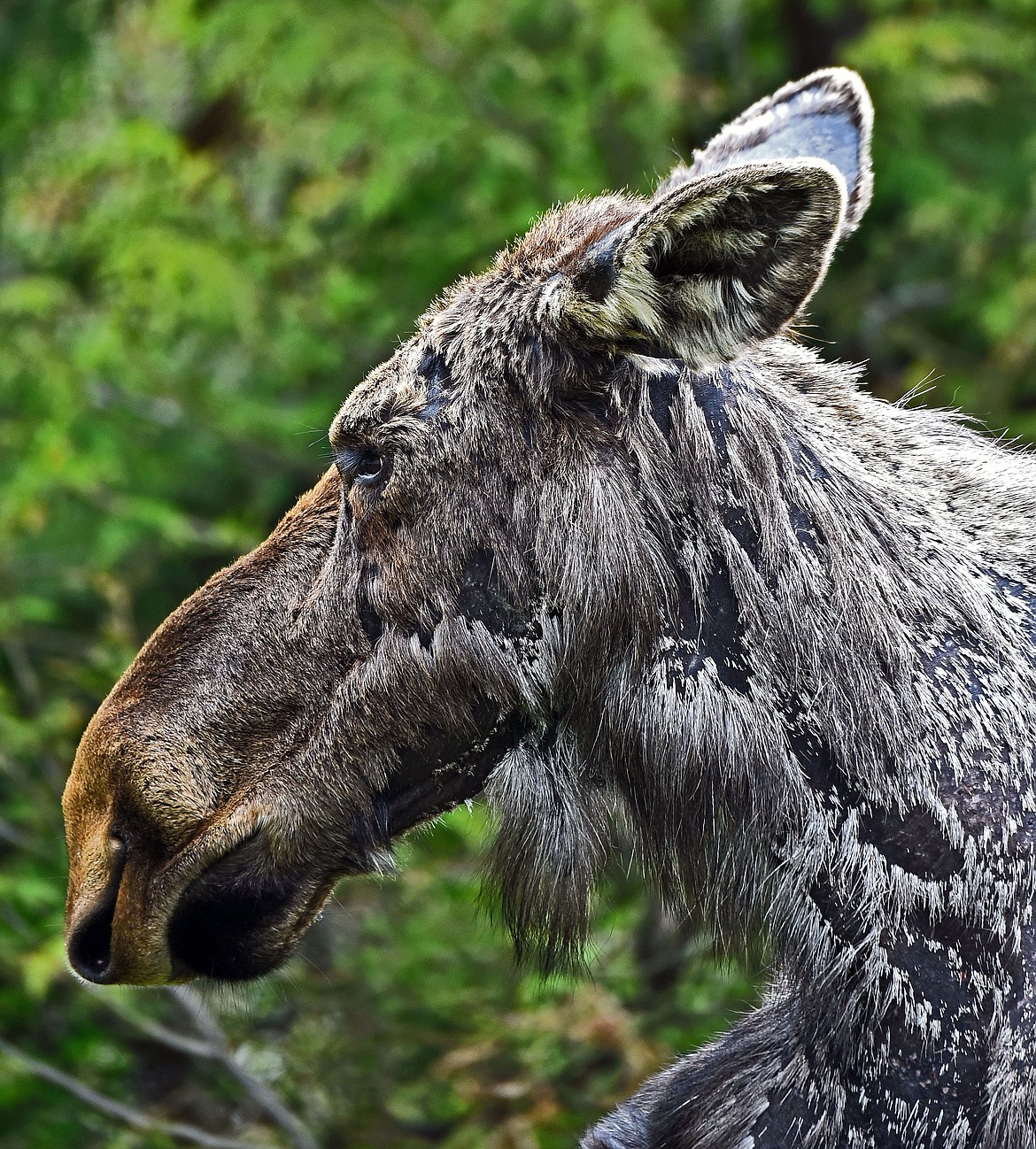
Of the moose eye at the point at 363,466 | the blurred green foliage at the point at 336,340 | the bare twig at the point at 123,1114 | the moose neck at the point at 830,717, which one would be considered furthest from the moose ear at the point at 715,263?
the bare twig at the point at 123,1114

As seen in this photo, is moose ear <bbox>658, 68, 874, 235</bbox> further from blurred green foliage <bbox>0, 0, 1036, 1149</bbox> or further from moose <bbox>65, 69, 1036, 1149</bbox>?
blurred green foliage <bbox>0, 0, 1036, 1149</bbox>

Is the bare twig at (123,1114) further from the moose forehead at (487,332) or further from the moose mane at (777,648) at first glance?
the moose forehead at (487,332)

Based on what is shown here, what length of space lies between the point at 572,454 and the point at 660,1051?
3061mm

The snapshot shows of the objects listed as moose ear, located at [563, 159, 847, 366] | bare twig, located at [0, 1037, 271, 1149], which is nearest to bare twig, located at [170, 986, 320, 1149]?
bare twig, located at [0, 1037, 271, 1149]

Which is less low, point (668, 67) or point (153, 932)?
point (668, 67)

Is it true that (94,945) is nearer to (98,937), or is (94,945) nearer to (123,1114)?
(98,937)

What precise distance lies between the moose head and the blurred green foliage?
74.5 inches

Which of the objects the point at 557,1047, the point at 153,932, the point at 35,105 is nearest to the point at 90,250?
the point at 35,105

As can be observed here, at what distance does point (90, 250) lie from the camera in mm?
6207

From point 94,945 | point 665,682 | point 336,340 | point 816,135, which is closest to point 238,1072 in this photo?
point 94,945

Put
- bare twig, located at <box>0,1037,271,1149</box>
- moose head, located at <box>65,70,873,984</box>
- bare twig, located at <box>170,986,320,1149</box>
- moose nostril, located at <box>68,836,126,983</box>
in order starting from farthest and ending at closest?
bare twig, located at <box>170,986,320,1149</box> < bare twig, located at <box>0,1037,271,1149</box> < moose nostril, located at <box>68,836,126,983</box> < moose head, located at <box>65,70,873,984</box>

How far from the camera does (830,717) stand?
2156 mm

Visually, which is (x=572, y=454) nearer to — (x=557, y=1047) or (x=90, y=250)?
(x=557, y=1047)

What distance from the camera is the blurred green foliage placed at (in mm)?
4707
